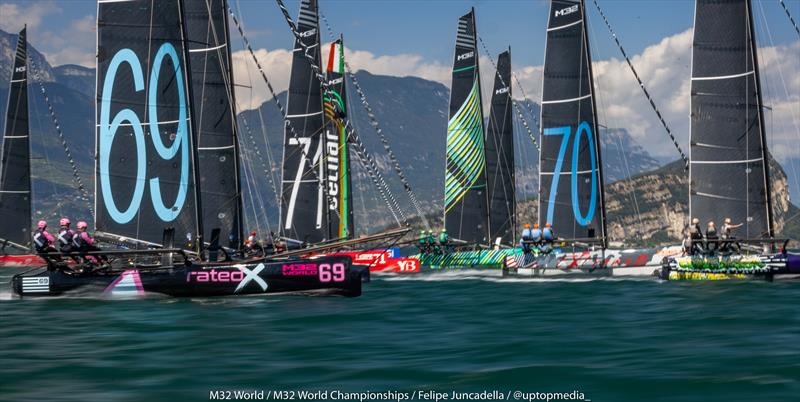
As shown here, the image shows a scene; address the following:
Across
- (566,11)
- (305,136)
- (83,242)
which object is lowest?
(83,242)

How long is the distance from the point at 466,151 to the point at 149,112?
2907 centimetres

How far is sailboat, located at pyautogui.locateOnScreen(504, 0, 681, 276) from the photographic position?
44.2 m

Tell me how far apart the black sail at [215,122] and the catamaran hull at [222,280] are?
6.82 meters

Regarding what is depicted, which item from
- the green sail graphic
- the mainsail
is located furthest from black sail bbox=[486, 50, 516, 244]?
the mainsail

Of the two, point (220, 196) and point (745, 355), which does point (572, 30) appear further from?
point (745, 355)

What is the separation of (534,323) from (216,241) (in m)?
10.7

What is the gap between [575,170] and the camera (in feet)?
147

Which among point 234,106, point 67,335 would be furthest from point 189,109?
point 67,335

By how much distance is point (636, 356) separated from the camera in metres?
15.5

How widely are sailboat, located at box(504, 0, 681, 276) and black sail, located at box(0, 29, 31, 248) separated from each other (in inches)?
1334

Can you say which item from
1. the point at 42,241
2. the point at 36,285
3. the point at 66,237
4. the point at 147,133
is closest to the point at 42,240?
the point at 42,241

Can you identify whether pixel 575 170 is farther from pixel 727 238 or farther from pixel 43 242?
pixel 43 242

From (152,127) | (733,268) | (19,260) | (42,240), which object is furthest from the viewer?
(19,260)

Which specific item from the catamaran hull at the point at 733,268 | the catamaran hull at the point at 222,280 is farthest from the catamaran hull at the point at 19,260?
the catamaran hull at the point at 733,268
